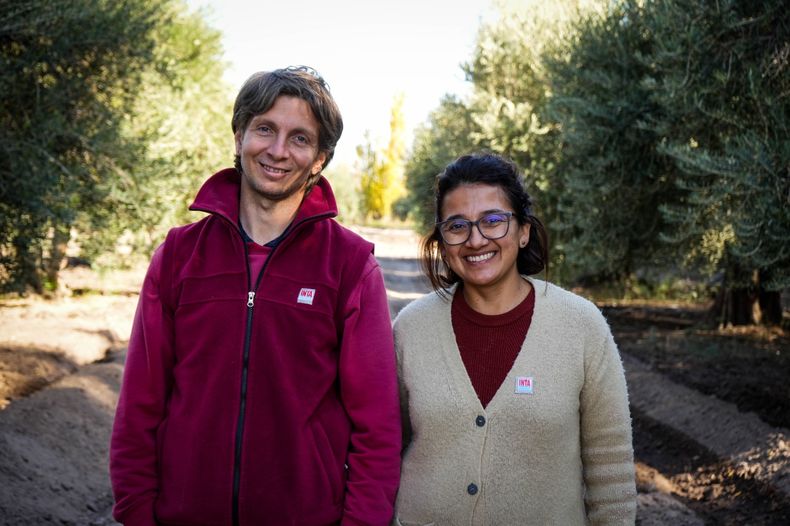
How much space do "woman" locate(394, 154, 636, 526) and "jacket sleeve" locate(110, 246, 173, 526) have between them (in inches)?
34.6

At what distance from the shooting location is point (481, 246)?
273 cm

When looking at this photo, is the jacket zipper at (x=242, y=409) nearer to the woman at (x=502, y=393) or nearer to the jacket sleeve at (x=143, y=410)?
the jacket sleeve at (x=143, y=410)

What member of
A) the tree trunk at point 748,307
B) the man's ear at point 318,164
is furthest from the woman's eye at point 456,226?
the tree trunk at point 748,307

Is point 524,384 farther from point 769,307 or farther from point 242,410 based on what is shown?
point 769,307

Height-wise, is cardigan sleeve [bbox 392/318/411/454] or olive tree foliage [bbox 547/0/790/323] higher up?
olive tree foliage [bbox 547/0/790/323]

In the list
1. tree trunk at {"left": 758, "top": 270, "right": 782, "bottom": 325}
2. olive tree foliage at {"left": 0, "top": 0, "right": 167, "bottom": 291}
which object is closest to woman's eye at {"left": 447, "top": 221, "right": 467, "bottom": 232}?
olive tree foliage at {"left": 0, "top": 0, "right": 167, "bottom": 291}

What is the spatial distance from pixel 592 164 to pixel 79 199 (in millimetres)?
8452

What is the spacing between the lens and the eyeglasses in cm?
275

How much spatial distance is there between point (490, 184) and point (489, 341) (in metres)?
0.61

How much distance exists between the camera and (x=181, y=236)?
2.70 metres

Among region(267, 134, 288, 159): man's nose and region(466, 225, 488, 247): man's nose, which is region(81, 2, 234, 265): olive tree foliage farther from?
region(466, 225, 488, 247): man's nose

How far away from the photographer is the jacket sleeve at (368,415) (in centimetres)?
248

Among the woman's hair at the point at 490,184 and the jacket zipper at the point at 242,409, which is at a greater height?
the woman's hair at the point at 490,184

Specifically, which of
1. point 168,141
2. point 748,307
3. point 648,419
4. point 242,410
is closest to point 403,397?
point 242,410
